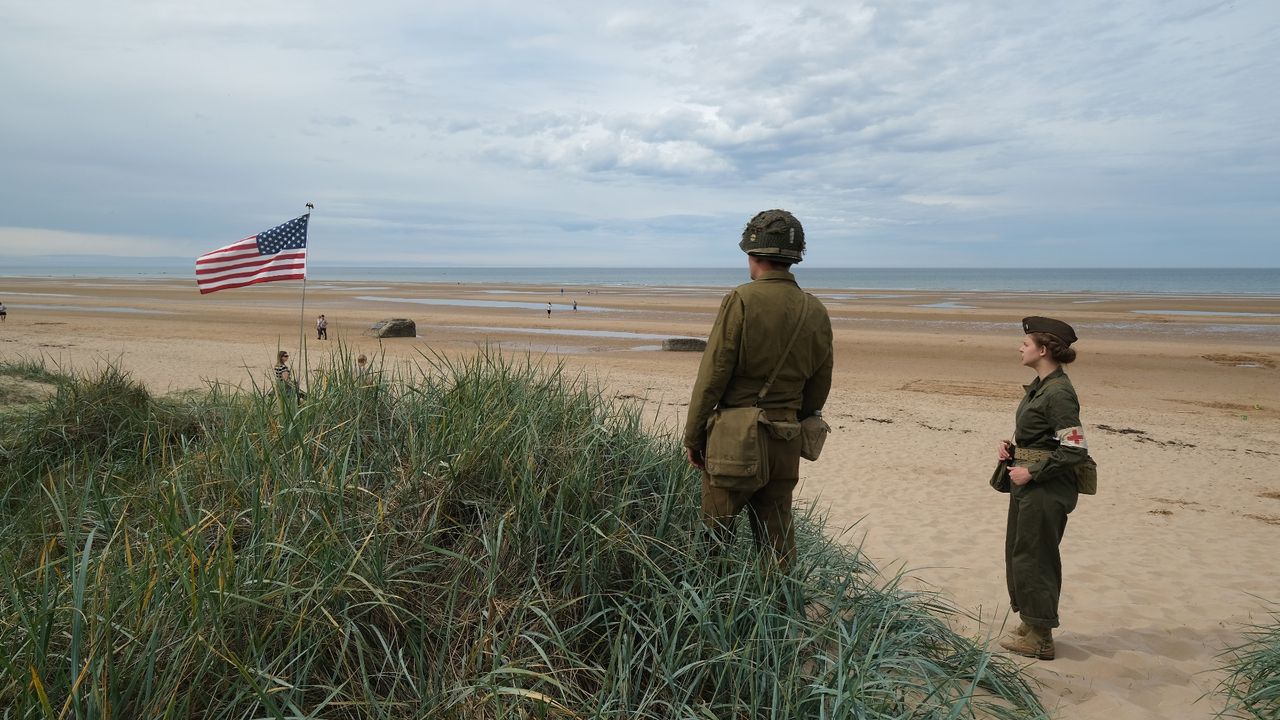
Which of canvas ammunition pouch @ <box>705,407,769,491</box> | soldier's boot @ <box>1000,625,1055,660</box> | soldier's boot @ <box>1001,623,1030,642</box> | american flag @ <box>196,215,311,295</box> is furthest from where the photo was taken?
american flag @ <box>196,215,311,295</box>

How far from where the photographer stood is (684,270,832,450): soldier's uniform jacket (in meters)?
3.58

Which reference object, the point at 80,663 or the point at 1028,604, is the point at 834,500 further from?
the point at 80,663

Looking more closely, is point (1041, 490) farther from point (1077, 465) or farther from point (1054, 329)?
point (1054, 329)

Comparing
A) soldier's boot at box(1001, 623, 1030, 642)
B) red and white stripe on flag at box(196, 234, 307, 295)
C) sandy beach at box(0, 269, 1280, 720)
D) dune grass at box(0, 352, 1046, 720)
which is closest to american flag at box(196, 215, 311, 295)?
red and white stripe on flag at box(196, 234, 307, 295)

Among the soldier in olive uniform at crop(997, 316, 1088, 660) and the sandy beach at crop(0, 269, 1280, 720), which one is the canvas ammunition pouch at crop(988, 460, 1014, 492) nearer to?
the soldier in olive uniform at crop(997, 316, 1088, 660)

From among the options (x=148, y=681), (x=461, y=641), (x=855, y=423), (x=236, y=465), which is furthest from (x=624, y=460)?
(x=855, y=423)

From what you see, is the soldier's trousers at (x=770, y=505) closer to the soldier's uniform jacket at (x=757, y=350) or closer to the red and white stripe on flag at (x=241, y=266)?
the soldier's uniform jacket at (x=757, y=350)

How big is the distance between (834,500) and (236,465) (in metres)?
6.25

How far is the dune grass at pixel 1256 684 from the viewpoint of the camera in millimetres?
3572

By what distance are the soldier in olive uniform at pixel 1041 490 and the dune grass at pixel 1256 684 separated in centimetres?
85

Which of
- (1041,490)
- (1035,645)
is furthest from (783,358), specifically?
(1035,645)

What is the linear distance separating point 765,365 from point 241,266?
5745 mm

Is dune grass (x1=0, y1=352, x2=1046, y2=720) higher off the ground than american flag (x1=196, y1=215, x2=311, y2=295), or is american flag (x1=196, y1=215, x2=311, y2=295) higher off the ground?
american flag (x1=196, y1=215, x2=311, y2=295)

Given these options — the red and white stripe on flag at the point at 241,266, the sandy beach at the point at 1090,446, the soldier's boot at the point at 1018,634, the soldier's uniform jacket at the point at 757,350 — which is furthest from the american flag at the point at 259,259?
the soldier's boot at the point at 1018,634
